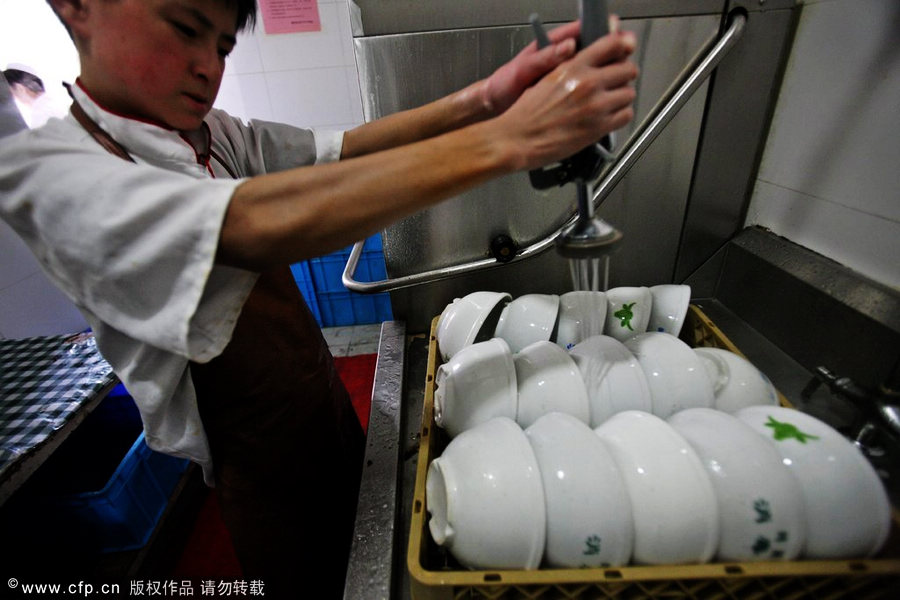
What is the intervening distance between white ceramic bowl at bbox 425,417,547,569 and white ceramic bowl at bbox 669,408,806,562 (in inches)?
8.5

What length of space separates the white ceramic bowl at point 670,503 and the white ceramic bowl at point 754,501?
0.02 m

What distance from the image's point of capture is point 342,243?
0.46m

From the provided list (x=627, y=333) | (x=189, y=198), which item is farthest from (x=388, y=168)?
(x=627, y=333)

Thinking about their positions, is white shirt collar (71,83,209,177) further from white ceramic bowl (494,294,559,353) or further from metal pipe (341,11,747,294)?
white ceramic bowl (494,294,559,353)

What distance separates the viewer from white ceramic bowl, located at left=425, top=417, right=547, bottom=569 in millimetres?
473

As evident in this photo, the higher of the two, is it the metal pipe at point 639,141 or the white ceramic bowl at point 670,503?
the metal pipe at point 639,141

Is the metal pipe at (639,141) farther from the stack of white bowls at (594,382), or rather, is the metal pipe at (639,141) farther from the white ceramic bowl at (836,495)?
the white ceramic bowl at (836,495)

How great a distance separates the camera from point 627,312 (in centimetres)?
79

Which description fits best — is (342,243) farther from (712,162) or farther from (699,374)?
(712,162)

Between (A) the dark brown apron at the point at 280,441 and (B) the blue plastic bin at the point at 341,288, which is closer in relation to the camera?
(A) the dark brown apron at the point at 280,441

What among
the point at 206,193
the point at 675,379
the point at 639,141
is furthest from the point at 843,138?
the point at 206,193

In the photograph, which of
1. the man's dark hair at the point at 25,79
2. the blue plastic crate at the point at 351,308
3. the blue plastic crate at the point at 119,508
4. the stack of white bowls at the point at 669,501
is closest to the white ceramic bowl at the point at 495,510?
the stack of white bowls at the point at 669,501

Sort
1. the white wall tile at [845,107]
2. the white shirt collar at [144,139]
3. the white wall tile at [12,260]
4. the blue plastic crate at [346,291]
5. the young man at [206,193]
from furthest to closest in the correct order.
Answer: the blue plastic crate at [346,291] < the white wall tile at [12,260] < the white wall tile at [845,107] < the white shirt collar at [144,139] < the young man at [206,193]

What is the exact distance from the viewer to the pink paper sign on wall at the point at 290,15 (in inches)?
86.7
